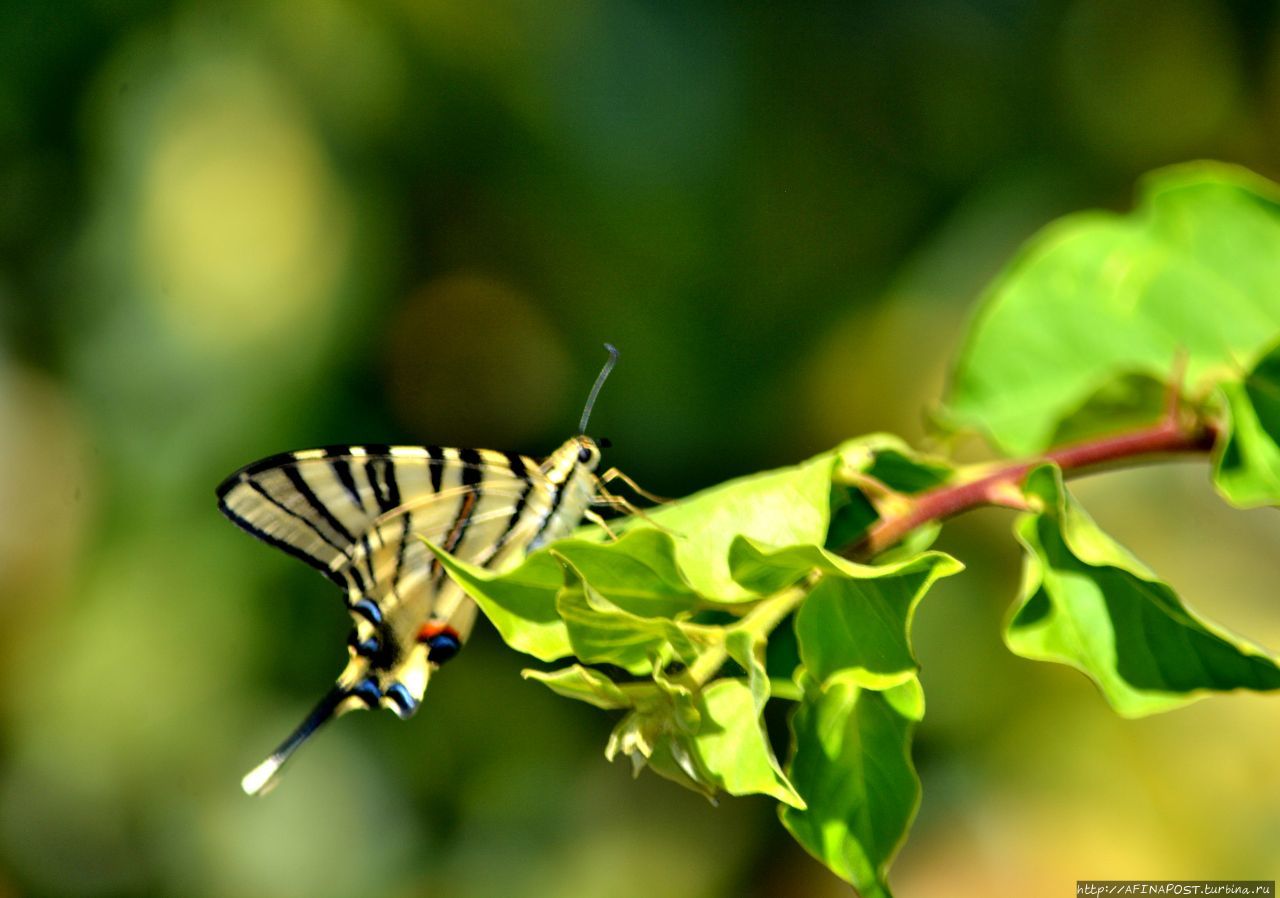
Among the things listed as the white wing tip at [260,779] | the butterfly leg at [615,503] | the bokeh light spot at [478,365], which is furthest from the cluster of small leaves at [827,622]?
the bokeh light spot at [478,365]

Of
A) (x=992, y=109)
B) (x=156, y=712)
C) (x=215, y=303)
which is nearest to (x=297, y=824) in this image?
(x=156, y=712)

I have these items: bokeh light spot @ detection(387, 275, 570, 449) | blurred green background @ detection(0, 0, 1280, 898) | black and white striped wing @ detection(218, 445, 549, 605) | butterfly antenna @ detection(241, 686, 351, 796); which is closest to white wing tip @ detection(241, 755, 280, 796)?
butterfly antenna @ detection(241, 686, 351, 796)

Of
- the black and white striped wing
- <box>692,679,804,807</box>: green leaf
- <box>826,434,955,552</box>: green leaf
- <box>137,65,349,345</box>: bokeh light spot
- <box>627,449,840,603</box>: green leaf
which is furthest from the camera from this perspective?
<box>137,65,349,345</box>: bokeh light spot

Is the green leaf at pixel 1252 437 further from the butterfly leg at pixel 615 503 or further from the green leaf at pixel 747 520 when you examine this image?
the butterfly leg at pixel 615 503

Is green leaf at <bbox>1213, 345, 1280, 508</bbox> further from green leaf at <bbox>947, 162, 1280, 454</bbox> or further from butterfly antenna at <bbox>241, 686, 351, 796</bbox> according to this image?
butterfly antenna at <bbox>241, 686, 351, 796</bbox>

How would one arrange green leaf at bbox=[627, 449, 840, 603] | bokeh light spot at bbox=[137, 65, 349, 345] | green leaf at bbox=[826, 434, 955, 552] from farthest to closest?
bokeh light spot at bbox=[137, 65, 349, 345]
green leaf at bbox=[826, 434, 955, 552]
green leaf at bbox=[627, 449, 840, 603]

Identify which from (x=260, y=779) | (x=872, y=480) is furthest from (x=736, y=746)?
(x=260, y=779)
